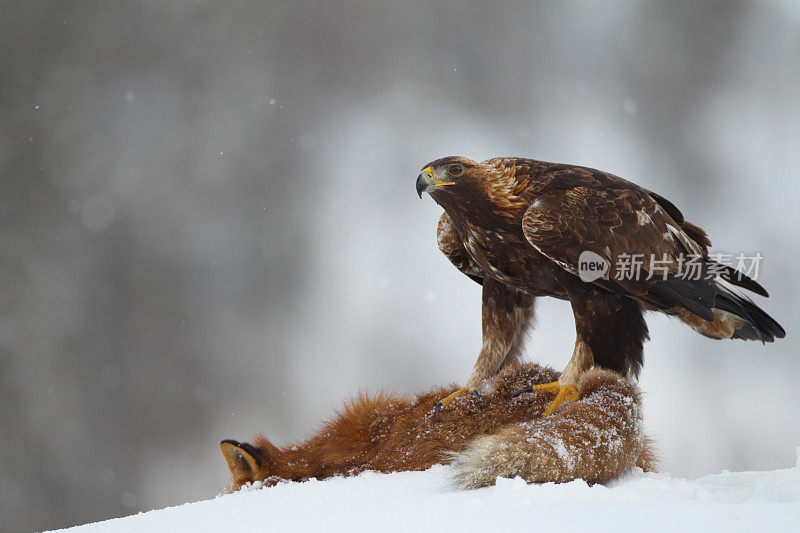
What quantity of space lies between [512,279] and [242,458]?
123 centimetres

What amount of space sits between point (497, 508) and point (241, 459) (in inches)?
44.2

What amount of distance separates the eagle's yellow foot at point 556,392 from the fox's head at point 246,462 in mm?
971

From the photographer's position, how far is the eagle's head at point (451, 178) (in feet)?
8.68

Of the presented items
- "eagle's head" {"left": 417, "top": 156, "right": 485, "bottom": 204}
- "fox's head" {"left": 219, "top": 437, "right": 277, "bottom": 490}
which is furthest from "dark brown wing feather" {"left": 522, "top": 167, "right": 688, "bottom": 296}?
"fox's head" {"left": 219, "top": 437, "right": 277, "bottom": 490}

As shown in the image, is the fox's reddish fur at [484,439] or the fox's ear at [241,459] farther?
the fox's ear at [241,459]

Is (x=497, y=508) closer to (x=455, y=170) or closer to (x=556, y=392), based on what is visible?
(x=556, y=392)

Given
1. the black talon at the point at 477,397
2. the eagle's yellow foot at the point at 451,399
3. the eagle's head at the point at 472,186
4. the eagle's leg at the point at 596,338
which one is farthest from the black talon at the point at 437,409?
the eagle's head at the point at 472,186

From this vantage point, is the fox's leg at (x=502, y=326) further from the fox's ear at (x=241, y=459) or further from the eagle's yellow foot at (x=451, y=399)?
the fox's ear at (x=241, y=459)

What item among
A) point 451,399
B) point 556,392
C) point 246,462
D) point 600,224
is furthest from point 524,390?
point 246,462

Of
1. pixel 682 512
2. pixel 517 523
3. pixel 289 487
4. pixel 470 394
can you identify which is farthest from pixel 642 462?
pixel 289 487

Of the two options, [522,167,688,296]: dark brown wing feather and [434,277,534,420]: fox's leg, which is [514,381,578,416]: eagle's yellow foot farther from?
[522,167,688,296]: dark brown wing feather

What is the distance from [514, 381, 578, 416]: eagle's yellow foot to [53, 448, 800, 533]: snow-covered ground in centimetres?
36

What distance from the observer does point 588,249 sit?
2533 mm

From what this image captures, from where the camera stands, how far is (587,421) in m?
2.18
